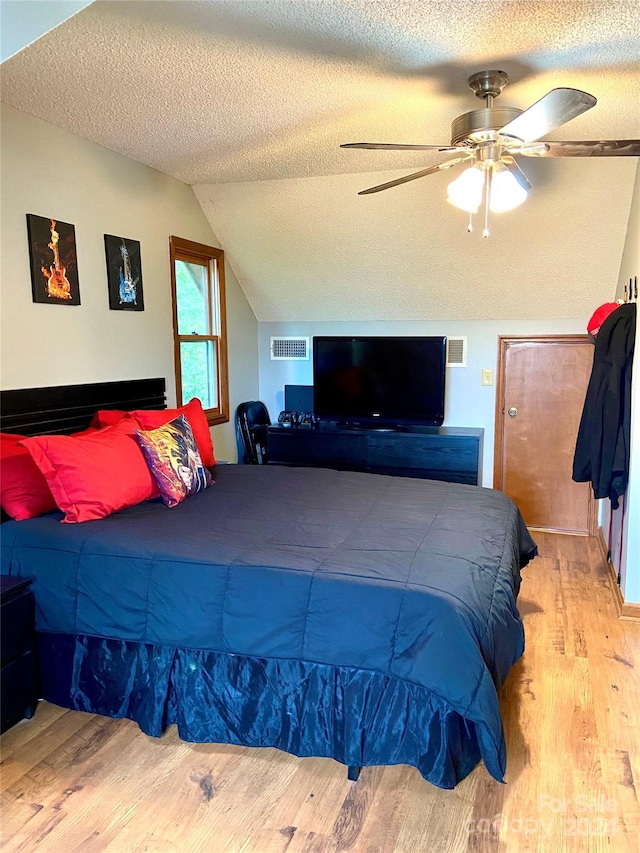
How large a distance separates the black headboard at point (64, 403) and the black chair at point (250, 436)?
1.20 m

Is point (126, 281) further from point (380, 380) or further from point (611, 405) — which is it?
point (611, 405)

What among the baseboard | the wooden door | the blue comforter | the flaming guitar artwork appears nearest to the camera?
the blue comforter

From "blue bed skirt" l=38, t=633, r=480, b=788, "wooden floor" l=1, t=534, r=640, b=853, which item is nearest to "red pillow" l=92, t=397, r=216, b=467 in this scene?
"blue bed skirt" l=38, t=633, r=480, b=788

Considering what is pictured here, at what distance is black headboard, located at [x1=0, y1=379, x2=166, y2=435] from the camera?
2822 mm

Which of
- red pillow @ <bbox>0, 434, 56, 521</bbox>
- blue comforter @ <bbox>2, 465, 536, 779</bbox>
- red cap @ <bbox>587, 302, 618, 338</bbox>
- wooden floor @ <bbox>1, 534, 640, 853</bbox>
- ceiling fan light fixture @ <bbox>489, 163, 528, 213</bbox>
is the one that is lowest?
wooden floor @ <bbox>1, 534, 640, 853</bbox>

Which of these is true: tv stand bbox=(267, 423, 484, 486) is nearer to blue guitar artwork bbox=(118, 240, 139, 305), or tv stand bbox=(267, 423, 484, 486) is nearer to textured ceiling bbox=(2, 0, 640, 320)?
textured ceiling bbox=(2, 0, 640, 320)

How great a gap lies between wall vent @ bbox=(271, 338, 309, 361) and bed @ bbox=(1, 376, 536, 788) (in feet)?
8.34

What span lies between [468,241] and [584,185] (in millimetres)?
765

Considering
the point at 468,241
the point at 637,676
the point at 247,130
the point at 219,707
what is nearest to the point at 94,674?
the point at 219,707

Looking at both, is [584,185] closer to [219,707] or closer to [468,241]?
[468,241]

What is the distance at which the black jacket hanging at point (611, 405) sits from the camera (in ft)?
10.4

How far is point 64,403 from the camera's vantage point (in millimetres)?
3090

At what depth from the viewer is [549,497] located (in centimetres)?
461

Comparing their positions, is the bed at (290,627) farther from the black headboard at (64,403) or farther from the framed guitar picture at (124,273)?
the framed guitar picture at (124,273)
